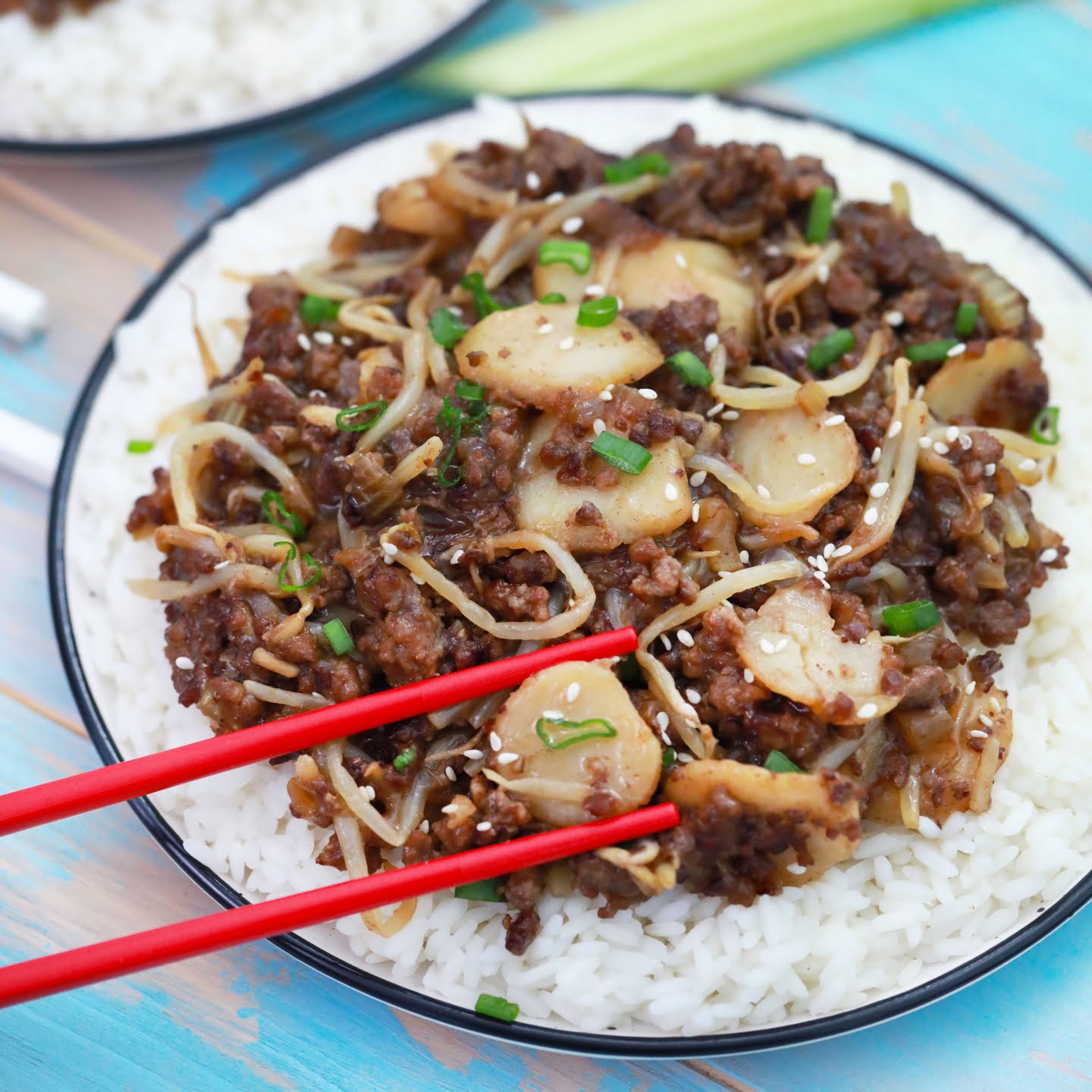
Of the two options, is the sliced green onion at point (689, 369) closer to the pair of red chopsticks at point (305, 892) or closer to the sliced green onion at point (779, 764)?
the pair of red chopsticks at point (305, 892)

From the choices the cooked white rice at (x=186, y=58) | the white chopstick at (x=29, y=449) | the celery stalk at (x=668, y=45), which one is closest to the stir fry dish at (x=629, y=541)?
the white chopstick at (x=29, y=449)

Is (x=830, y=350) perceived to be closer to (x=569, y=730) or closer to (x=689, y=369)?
(x=689, y=369)

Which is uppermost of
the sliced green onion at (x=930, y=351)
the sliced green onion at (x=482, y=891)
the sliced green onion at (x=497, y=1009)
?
the sliced green onion at (x=930, y=351)

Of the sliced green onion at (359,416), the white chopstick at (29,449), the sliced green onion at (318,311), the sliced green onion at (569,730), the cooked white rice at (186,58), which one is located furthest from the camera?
the cooked white rice at (186,58)

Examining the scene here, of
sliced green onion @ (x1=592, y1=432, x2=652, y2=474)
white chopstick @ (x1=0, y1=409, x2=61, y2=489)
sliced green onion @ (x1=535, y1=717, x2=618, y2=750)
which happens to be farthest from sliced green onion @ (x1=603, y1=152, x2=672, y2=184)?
white chopstick @ (x1=0, y1=409, x2=61, y2=489)

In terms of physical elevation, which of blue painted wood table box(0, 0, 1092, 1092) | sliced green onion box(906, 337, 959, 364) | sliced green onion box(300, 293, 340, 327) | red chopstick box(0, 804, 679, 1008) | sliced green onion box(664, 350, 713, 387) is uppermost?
sliced green onion box(906, 337, 959, 364)

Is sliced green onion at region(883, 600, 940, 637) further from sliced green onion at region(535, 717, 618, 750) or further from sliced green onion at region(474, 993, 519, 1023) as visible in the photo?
sliced green onion at region(474, 993, 519, 1023)

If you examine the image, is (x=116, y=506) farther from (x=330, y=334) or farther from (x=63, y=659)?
(x=330, y=334)
